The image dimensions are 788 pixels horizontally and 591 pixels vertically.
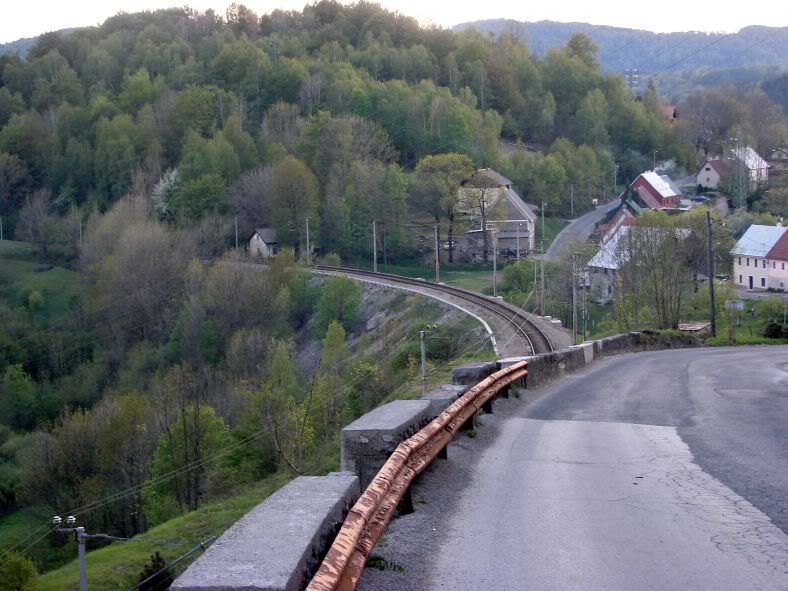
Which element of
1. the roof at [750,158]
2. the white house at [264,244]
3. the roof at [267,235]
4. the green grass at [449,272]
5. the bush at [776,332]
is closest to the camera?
the bush at [776,332]

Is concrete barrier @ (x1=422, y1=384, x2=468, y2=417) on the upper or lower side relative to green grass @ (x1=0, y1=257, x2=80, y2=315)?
upper

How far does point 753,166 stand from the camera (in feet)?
301

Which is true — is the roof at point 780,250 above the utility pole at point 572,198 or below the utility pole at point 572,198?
below

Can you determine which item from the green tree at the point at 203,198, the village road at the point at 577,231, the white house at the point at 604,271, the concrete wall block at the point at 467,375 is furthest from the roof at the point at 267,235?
the concrete wall block at the point at 467,375

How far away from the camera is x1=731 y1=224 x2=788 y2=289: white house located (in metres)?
58.0

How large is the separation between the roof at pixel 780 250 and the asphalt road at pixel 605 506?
158 feet

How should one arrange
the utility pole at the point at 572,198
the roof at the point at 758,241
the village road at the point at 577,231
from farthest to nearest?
the utility pole at the point at 572,198 < the village road at the point at 577,231 < the roof at the point at 758,241

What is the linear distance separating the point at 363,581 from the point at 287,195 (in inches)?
2546

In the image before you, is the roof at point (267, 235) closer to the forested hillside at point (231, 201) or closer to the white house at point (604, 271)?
the forested hillside at point (231, 201)

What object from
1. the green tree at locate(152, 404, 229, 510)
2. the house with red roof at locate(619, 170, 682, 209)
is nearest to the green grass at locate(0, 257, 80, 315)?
the green tree at locate(152, 404, 229, 510)

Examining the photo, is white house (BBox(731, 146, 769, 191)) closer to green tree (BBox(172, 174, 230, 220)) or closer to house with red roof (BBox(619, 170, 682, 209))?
house with red roof (BBox(619, 170, 682, 209))

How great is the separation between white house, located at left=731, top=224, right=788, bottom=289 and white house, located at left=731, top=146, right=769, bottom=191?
2535 centimetres

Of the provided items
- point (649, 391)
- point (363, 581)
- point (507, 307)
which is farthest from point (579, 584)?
point (507, 307)

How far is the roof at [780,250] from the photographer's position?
57.0 meters
